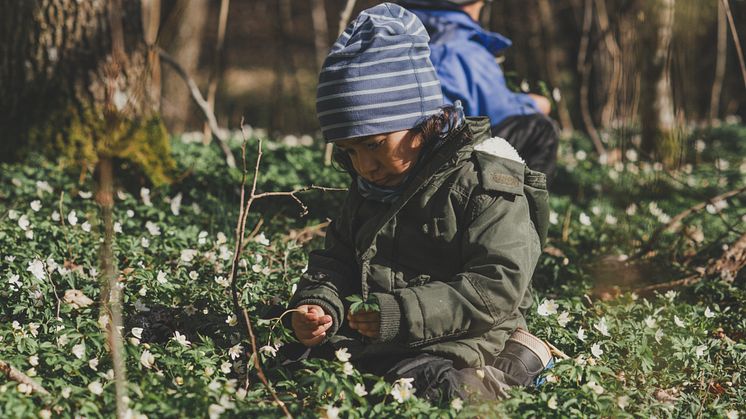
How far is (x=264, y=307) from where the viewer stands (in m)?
3.39

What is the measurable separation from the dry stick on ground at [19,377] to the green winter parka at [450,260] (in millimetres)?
897

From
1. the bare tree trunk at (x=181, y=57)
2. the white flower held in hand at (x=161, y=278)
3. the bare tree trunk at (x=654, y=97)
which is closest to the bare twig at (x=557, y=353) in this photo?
the white flower held in hand at (x=161, y=278)

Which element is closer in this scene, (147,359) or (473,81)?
(147,359)

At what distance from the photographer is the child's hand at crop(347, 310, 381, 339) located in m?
2.67

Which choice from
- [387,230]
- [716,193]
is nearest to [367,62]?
[387,230]

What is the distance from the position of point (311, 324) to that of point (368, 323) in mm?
227

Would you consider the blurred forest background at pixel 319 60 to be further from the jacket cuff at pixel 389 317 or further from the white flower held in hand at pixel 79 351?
the jacket cuff at pixel 389 317

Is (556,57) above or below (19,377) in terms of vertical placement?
below

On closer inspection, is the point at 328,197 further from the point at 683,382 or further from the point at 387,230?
the point at 683,382

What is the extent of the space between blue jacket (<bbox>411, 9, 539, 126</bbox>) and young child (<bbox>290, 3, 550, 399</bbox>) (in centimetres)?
146

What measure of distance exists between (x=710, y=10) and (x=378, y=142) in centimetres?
891

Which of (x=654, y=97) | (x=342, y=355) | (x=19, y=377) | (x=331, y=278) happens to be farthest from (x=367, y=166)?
(x=654, y=97)

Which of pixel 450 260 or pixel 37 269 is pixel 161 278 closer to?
pixel 37 269

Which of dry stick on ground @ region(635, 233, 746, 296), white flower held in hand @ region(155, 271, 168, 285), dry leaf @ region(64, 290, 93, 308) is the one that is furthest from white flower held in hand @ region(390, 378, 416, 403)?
dry stick on ground @ region(635, 233, 746, 296)
